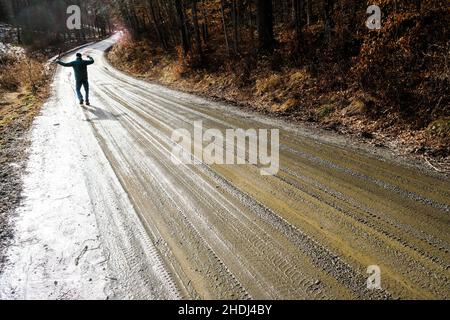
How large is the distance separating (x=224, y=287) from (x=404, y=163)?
4105 mm

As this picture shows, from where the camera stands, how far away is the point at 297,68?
42.6ft

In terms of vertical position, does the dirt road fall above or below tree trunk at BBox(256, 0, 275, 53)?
below

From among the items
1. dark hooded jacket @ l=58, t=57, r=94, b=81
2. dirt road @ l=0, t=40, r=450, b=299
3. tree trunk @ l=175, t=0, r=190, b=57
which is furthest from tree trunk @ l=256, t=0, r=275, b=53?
dirt road @ l=0, t=40, r=450, b=299

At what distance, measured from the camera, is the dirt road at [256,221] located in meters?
3.39

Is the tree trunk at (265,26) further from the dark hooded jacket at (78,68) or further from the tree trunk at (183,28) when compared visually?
the dark hooded jacket at (78,68)

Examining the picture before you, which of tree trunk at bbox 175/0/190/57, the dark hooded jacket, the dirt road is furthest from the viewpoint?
tree trunk at bbox 175/0/190/57

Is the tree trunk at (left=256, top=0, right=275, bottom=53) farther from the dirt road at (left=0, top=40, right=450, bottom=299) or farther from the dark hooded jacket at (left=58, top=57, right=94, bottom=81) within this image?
the dirt road at (left=0, top=40, right=450, bottom=299)

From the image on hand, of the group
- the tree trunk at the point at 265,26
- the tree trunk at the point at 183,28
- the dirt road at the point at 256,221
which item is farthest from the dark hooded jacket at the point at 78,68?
the tree trunk at the point at 183,28

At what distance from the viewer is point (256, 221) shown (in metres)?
4.43

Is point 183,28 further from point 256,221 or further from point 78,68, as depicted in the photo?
point 256,221

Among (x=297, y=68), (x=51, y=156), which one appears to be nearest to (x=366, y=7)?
(x=297, y=68)

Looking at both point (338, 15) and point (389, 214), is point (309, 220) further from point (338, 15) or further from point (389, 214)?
point (338, 15)

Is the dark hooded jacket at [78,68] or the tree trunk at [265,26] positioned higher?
the tree trunk at [265,26]

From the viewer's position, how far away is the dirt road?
133 inches
